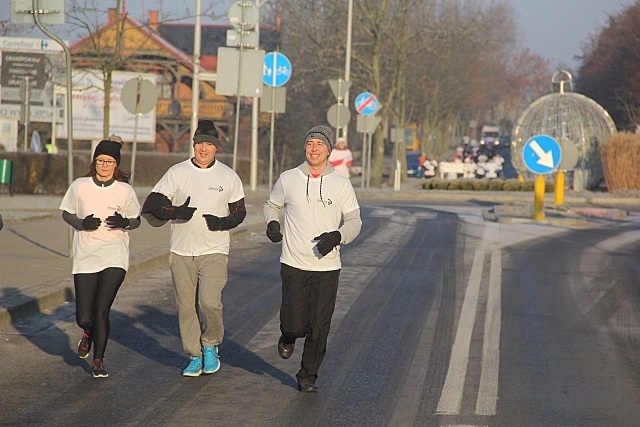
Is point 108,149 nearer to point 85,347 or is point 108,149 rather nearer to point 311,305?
point 85,347

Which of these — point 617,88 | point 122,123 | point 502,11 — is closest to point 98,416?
point 122,123

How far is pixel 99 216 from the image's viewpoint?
7.92 metres

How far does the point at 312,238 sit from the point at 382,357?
1.66 meters

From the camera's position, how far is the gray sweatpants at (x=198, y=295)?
25.5 feet

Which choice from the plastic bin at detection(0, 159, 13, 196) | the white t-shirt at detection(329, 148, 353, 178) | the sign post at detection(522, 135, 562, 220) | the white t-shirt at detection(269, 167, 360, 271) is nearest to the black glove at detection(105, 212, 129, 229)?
the white t-shirt at detection(269, 167, 360, 271)

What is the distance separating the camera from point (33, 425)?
21.1 feet

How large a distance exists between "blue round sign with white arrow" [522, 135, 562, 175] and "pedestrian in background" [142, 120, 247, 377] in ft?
52.3

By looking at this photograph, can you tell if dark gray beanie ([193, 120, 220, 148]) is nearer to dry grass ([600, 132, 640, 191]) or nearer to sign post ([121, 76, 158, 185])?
sign post ([121, 76, 158, 185])

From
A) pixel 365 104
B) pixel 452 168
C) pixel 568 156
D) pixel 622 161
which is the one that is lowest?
pixel 452 168

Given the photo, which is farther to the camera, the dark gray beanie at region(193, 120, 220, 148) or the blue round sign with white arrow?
the blue round sign with white arrow

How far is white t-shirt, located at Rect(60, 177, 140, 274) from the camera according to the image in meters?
7.88

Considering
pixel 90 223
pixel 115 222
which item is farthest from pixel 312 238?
pixel 90 223

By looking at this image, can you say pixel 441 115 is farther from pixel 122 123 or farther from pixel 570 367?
pixel 570 367

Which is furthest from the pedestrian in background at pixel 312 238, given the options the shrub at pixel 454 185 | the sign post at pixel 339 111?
the shrub at pixel 454 185
